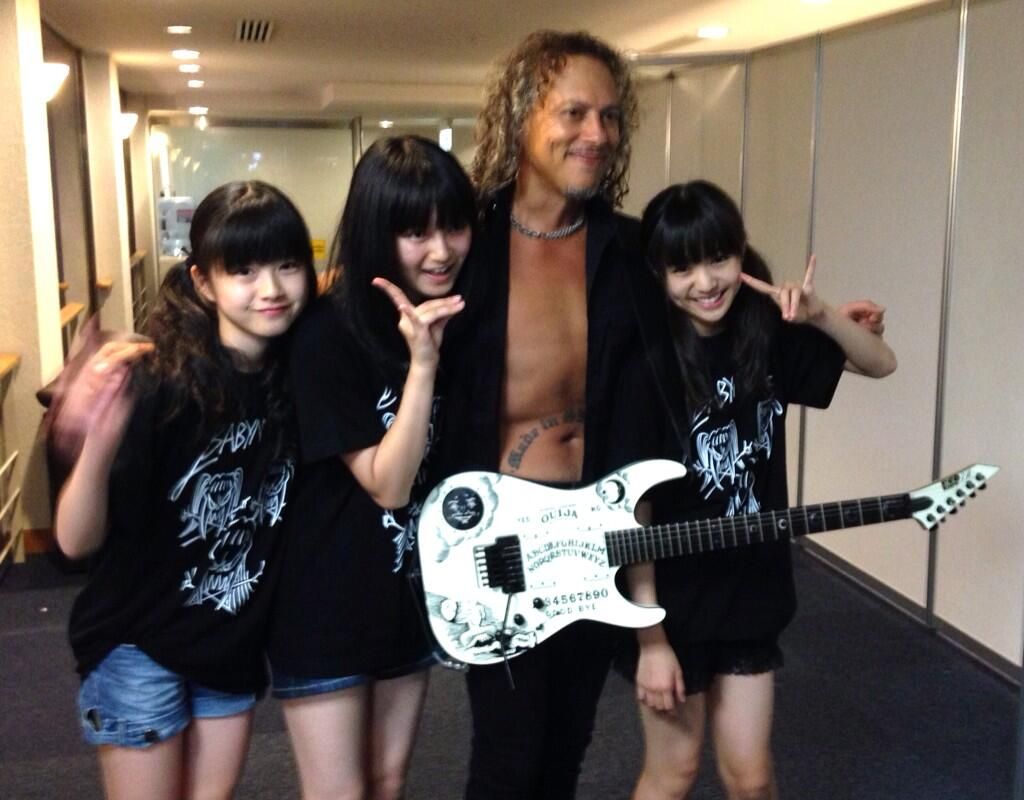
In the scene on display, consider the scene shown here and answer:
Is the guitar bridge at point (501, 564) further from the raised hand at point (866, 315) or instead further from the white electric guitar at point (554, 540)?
the raised hand at point (866, 315)

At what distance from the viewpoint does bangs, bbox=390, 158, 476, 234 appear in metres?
1.43

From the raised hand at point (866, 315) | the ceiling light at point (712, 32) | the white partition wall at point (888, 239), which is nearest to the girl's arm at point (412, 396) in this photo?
the raised hand at point (866, 315)

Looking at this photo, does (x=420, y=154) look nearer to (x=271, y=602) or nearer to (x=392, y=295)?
(x=392, y=295)

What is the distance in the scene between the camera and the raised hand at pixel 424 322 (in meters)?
1.39

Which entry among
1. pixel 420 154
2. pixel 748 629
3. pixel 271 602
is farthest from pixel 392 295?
pixel 748 629

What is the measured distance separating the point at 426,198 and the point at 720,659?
2.75 feet

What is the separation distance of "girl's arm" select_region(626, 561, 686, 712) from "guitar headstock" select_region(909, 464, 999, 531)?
39cm

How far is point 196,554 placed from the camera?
1489mm

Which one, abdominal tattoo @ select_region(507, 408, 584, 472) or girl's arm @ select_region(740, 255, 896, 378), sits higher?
girl's arm @ select_region(740, 255, 896, 378)

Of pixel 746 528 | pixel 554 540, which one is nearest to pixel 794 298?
pixel 746 528

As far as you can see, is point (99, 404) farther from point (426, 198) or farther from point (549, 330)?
point (549, 330)

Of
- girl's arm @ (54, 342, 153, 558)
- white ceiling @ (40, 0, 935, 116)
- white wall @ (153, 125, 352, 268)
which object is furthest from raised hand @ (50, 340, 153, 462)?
white wall @ (153, 125, 352, 268)

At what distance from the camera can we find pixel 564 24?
18.2ft

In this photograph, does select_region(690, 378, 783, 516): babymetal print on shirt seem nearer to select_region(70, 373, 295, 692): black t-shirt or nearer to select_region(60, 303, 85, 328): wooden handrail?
select_region(70, 373, 295, 692): black t-shirt
